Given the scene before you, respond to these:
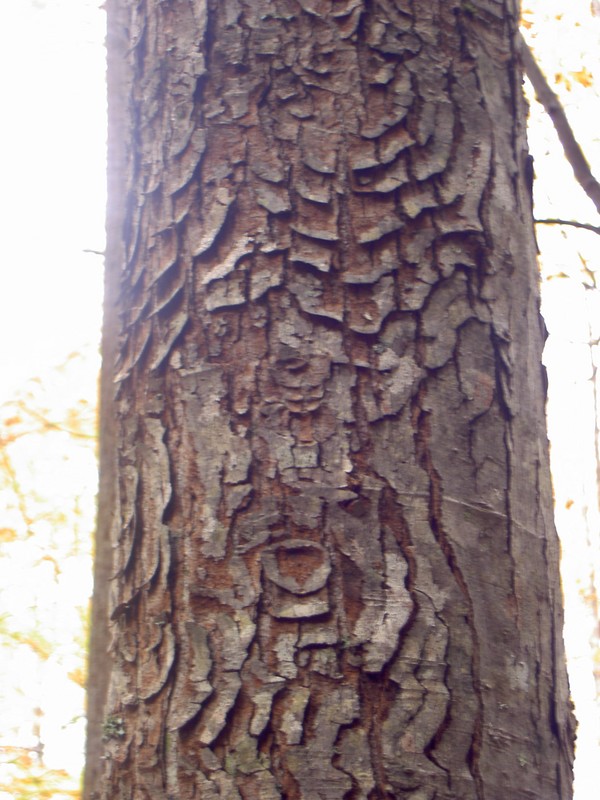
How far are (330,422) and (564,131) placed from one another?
1475 millimetres

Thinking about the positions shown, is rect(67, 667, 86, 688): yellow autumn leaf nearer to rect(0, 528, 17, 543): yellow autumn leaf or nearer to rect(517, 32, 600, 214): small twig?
rect(0, 528, 17, 543): yellow autumn leaf

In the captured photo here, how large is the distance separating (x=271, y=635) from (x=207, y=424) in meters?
0.30

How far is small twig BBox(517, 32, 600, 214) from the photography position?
2061mm

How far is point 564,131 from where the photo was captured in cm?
214

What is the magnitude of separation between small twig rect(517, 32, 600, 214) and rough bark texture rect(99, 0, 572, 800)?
818 millimetres

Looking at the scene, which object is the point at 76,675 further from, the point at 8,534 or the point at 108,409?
the point at 108,409

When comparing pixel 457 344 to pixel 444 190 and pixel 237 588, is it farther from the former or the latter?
pixel 237 588

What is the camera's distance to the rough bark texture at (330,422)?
0.97 meters

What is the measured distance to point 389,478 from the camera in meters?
1.05

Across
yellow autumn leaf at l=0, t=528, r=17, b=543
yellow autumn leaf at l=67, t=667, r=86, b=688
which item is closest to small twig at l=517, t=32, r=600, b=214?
yellow autumn leaf at l=67, t=667, r=86, b=688

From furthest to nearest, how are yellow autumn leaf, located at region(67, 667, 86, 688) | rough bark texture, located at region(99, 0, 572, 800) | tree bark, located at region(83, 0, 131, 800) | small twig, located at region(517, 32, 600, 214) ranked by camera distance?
1. yellow autumn leaf, located at region(67, 667, 86, 688)
2. small twig, located at region(517, 32, 600, 214)
3. tree bark, located at region(83, 0, 131, 800)
4. rough bark texture, located at region(99, 0, 572, 800)

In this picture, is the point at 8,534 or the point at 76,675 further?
the point at 8,534

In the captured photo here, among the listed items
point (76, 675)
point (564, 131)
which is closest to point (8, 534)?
point (76, 675)

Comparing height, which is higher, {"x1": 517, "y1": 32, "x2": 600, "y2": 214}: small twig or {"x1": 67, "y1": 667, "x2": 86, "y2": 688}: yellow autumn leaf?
{"x1": 517, "y1": 32, "x2": 600, "y2": 214}: small twig
